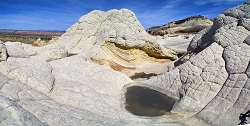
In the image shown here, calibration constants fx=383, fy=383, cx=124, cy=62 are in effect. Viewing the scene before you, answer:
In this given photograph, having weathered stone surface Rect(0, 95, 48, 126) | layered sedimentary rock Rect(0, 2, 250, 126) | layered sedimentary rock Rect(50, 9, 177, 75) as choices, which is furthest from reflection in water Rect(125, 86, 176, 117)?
layered sedimentary rock Rect(50, 9, 177, 75)

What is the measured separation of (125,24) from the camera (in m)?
16.4

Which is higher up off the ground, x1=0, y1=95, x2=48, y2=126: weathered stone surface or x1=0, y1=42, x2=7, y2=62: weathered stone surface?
x1=0, y1=42, x2=7, y2=62: weathered stone surface

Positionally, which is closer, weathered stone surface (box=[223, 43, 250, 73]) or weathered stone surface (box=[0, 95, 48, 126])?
weathered stone surface (box=[0, 95, 48, 126])

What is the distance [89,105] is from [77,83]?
1143 mm

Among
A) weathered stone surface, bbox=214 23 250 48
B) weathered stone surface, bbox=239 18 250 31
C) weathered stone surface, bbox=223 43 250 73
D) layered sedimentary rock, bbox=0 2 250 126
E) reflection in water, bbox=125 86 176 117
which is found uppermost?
weathered stone surface, bbox=239 18 250 31

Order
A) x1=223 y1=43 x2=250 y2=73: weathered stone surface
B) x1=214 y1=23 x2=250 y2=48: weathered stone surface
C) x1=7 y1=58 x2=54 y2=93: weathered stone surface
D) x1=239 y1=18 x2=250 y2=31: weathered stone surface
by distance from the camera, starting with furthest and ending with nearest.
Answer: x1=239 y1=18 x2=250 y2=31: weathered stone surface → x1=214 y1=23 x2=250 y2=48: weathered stone surface → x1=223 y1=43 x2=250 y2=73: weathered stone surface → x1=7 y1=58 x2=54 y2=93: weathered stone surface

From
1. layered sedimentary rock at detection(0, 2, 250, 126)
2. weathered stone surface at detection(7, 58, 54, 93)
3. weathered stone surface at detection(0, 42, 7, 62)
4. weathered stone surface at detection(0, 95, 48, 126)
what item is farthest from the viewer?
weathered stone surface at detection(0, 42, 7, 62)

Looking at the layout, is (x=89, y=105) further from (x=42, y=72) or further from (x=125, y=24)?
(x=125, y=24)

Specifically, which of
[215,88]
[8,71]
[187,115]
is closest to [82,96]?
[8,71]

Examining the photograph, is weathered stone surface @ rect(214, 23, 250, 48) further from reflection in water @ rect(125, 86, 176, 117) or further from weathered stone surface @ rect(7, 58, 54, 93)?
weathered stone surface @ rect(7, 58, 54, 93)

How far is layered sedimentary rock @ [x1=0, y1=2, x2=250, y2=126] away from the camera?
22.4ft

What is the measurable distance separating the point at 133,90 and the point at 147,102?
104 cm

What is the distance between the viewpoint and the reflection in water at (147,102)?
823 cm

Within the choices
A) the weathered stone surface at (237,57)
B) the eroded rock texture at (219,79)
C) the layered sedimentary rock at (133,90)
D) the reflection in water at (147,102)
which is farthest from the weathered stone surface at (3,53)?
the weathered stone surface at (237,57)
